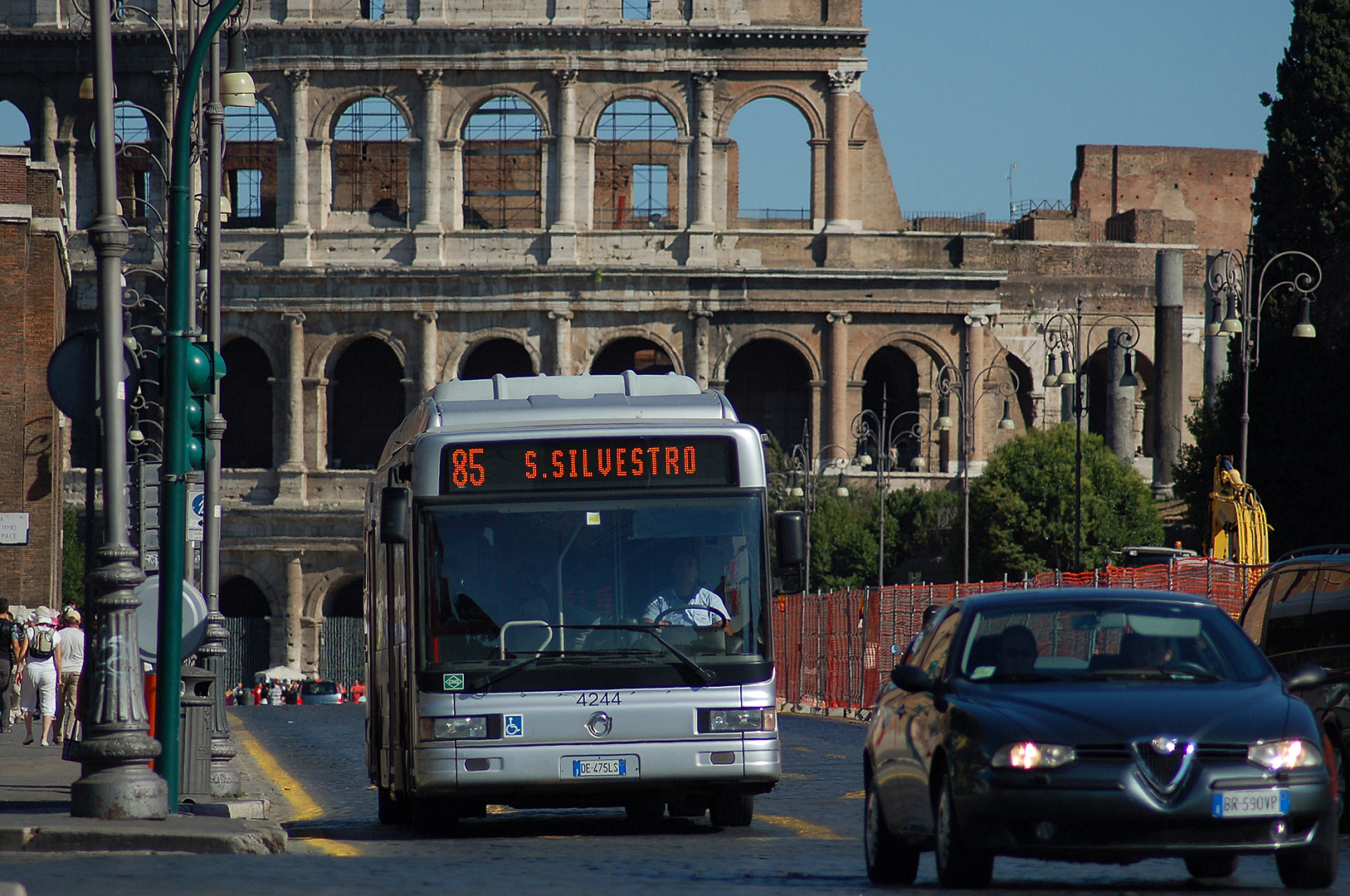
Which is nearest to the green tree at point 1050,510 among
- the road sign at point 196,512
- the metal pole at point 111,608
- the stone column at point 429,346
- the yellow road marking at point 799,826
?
the stone column at point 429,346

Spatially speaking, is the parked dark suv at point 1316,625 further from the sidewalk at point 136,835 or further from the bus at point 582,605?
the sidewalk at point 136,835

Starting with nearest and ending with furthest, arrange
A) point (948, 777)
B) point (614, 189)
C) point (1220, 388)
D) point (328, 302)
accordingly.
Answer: point (948, 777)
point (1220, 388)
point (328, 302)
point (614, 189)

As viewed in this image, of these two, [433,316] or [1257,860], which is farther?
[433,316]

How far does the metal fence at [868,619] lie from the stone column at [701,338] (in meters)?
25.3

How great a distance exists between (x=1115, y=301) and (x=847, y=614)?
140ft

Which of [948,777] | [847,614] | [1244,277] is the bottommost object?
[847,614]

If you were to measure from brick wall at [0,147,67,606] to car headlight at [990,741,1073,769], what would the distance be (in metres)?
29.7

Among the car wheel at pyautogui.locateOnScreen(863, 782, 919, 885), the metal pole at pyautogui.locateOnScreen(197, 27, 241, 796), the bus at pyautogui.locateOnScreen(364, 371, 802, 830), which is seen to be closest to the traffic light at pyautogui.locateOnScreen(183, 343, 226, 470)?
Answer: the bus at pyautogui.locateOnScreen(364, 371, 802, 830)

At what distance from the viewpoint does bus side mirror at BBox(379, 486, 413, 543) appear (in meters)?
10.9

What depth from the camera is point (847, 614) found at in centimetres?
3195

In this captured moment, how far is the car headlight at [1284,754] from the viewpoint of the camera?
7551 mm

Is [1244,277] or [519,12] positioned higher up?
[519,12]

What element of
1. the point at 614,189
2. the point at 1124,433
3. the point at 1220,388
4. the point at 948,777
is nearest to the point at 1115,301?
the point at 1124,433

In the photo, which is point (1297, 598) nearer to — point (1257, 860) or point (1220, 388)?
point (1257, 860)
